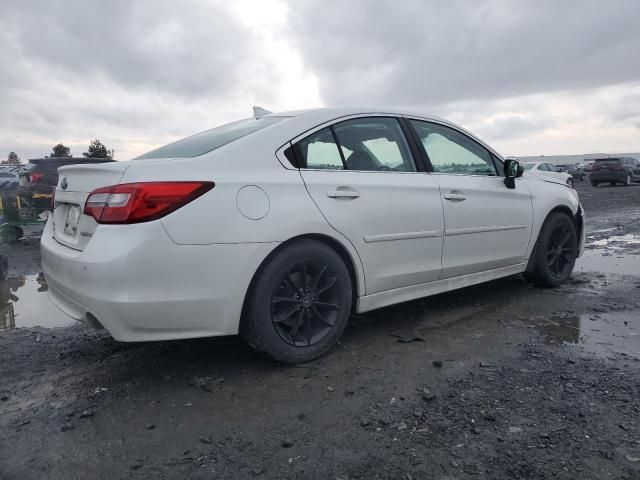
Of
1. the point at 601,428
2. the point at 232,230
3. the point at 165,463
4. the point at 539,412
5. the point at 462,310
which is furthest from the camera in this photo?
the point at 462,310

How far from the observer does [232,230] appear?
265 centimetres

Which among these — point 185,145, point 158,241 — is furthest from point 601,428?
→ point 185,145

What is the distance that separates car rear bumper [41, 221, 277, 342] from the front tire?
0.32 feet

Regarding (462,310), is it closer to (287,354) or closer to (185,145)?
(287,354)

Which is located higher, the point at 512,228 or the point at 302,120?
the point at 302,120

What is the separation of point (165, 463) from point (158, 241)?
3.37ft

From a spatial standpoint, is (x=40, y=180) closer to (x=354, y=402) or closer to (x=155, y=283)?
(x=155, y=283)

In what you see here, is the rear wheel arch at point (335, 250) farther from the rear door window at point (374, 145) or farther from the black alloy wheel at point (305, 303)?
the rear door window at point (374, 145)

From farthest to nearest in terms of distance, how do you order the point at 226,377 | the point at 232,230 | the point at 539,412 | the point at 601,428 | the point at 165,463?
the point at 226,377, the point at 232,230, the point at 539,412, the point at 601,428, the point at 165,463

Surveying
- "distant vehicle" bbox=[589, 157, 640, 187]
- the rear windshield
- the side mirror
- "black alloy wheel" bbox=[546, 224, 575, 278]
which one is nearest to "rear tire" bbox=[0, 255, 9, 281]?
the rear windshield

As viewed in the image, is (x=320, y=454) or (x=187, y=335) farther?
(x=187, y=335)

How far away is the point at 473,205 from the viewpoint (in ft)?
12.8

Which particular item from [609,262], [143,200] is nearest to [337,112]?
[143,200]

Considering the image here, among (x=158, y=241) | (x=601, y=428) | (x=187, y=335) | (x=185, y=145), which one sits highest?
(x=185, y=145)
